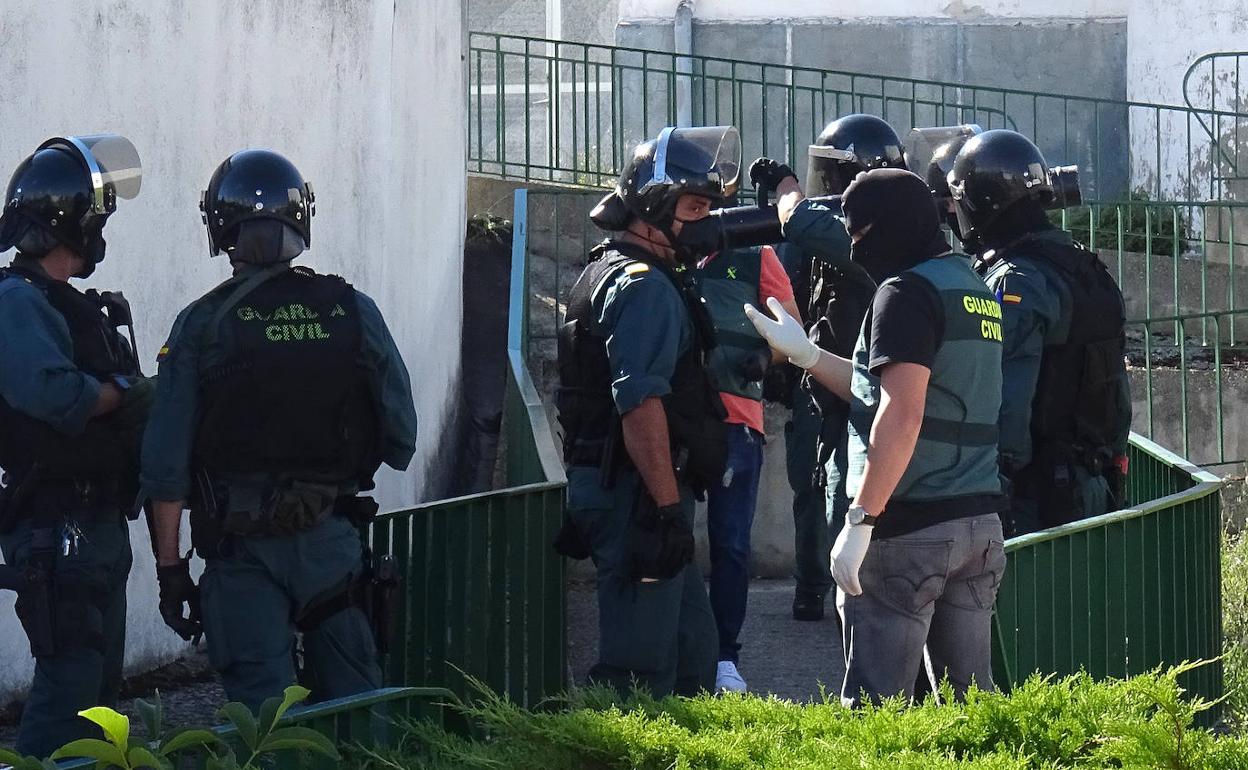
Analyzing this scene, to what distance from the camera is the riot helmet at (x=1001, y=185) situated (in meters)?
5.16

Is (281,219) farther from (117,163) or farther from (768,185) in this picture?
(768,185)

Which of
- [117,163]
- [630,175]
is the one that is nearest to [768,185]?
[630,175]

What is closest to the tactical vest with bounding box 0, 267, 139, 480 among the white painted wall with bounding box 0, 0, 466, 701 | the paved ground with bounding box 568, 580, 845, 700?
the white painted wall with bounding box 0, 0, 466, 701

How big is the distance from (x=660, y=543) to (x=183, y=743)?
85.3 inches

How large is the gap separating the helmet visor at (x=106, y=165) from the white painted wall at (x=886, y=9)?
10.1 m

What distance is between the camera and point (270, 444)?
4.09 m

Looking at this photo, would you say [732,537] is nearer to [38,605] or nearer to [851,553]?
[851,553]

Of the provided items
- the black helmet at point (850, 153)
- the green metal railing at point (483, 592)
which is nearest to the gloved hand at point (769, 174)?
the black helmet at point (850, 153)

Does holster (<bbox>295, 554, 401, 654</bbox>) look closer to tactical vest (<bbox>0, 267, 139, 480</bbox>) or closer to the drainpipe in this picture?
tactical vest (<bbox>0, 267, 139, 480</bbox>)

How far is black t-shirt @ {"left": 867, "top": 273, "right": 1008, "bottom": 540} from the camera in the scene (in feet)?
12.8

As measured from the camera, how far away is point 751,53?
1411 centimetres

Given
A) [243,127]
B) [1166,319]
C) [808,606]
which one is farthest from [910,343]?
[1166,319]

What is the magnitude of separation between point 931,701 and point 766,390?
3519 mm

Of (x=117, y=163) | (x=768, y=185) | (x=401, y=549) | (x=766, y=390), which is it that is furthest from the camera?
(x=766, y=390)
